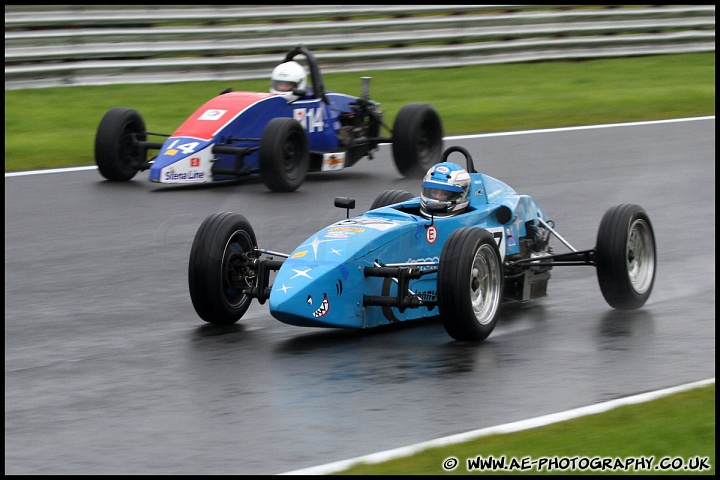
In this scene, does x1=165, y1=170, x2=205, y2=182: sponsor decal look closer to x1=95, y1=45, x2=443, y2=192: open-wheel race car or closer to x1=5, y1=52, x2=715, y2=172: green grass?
x1=95, y1=45, x2=443, y2=192: open-wheel race car

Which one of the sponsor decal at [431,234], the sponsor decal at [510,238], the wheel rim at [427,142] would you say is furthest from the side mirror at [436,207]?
the wheel rim at [427,142]

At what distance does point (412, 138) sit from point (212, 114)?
257 centimetres

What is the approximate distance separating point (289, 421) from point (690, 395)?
88.6 inches

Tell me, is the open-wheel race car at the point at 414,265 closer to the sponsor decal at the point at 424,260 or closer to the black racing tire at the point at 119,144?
the sponsor decal at the point at 424,260

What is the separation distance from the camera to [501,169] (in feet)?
54.0

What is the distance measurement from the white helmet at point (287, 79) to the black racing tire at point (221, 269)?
6.99 m

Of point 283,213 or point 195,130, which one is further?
point 195,130

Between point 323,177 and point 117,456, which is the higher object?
point 323,177

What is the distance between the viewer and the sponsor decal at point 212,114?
1524 cm

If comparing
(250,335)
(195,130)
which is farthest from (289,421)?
(195,130)

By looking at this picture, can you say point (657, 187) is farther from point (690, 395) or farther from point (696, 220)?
point (690, 395)

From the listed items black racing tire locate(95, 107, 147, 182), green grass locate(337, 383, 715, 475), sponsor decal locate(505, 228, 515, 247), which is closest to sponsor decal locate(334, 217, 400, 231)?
sponsor decal locate(505, 228, 515, 247)

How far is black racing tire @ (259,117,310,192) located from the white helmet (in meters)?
1.05

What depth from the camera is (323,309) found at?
8453 mm
